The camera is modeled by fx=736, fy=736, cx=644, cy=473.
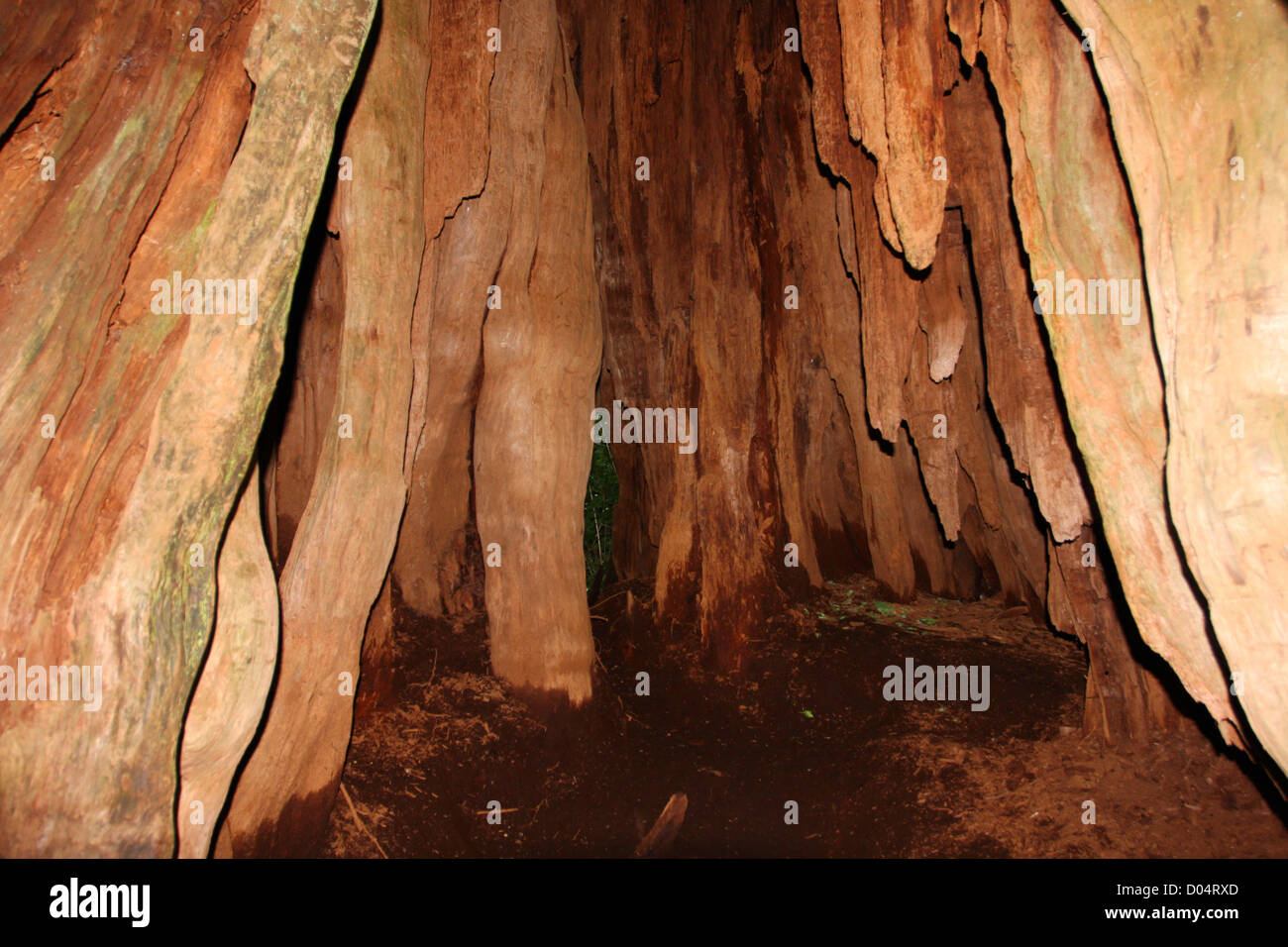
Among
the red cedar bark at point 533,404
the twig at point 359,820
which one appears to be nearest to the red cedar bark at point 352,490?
the twig at point 359,820

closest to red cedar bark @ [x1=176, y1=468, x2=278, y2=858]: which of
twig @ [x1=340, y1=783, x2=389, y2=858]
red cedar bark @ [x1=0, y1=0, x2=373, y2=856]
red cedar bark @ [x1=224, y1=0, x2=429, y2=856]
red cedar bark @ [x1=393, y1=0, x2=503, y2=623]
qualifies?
red cedar bark @ [x1=0, y1=0, x2=373, y2=856]

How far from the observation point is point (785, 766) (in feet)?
16.2

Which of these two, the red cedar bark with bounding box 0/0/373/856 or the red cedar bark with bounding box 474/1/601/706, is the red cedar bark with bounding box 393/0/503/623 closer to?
the red cedar bark with bounding box 474/1/601/706

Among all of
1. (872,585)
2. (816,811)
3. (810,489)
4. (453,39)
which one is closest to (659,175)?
(453,39)

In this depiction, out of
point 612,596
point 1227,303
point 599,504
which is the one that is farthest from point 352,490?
point 599,504

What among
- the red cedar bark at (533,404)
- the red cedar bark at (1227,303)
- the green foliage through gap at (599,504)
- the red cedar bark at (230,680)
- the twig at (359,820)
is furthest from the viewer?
the green foliage through gap at (599,504)

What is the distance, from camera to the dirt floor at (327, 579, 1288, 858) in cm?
367

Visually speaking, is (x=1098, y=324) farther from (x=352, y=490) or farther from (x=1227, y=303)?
(x=352, y=490)

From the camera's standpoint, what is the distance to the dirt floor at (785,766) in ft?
12.0

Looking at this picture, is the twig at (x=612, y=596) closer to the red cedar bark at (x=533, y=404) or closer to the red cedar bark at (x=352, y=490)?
the red cedar bark at (x=533, y=404)

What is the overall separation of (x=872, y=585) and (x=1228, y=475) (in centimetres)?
633

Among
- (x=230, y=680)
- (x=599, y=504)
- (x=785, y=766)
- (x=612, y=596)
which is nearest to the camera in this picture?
(x=230, y=680)

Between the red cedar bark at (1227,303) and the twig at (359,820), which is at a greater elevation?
the red cedar bark at (1227,303)

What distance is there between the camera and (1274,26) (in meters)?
2.06
